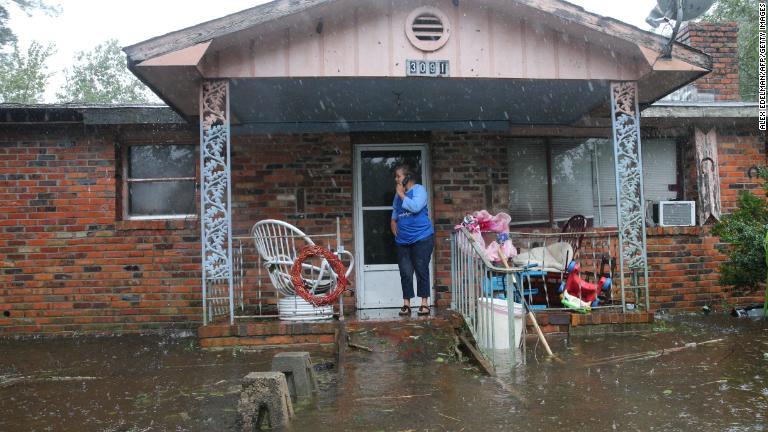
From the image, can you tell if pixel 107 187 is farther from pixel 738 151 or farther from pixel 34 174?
pixel 738 151

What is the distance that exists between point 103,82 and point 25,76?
7.97 m

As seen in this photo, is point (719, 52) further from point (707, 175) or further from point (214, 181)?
point (214, 181)

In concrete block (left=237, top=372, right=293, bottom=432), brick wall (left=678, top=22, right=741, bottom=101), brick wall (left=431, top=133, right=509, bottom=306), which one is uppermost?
brick wall (left=678, top=22, right=741, bottom=101)

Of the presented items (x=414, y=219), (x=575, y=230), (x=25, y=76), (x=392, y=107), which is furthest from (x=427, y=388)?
(x=25, y=76)

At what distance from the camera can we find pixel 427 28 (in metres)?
6.70

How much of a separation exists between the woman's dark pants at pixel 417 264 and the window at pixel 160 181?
3138 mm

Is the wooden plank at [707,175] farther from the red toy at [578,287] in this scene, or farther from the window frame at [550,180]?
the red toy at [578,287]

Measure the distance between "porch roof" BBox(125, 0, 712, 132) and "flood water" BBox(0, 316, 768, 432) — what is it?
2.64 metres

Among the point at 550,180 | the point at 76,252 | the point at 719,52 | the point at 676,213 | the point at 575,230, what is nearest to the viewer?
the point at 575,230

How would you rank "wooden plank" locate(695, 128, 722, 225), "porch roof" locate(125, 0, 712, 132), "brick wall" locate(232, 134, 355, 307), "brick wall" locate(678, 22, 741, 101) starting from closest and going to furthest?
"porch roof" locate(125, 0, 712, 132) < "brick wall" locate(232, 134, 355, 307) < "wooden plank" locate(695, 128, 722, 225) < "brick wall" locate(678, 22, 741, 101)

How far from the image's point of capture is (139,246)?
27.8 feet

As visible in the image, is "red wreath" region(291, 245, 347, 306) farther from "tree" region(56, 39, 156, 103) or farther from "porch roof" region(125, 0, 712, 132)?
"tree" region(56, 39, 156, 103)

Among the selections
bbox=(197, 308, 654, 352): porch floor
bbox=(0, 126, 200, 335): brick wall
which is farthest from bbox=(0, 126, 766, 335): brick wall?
bbox=(197, 308, 654, 352): porch floor

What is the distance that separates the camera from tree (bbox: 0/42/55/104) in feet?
109
